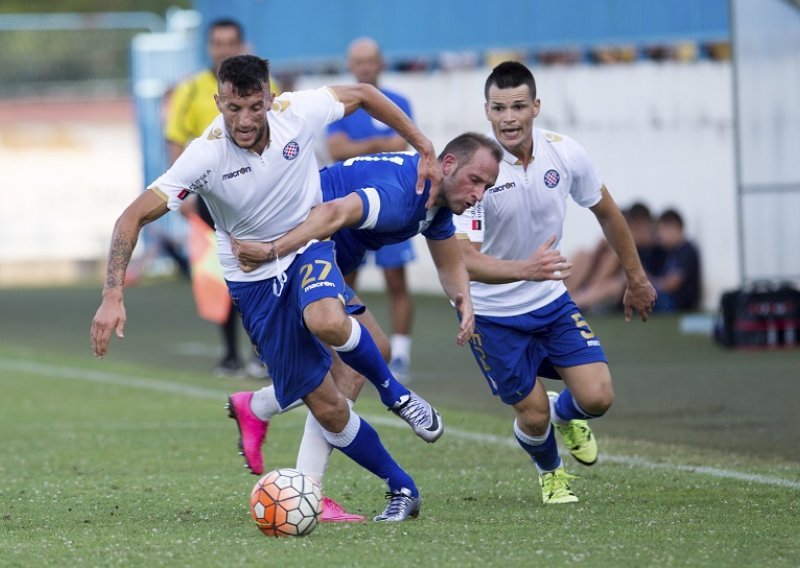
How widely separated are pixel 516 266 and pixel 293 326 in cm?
103

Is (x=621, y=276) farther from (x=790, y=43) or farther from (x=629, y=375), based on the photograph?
(x=629, y=375)

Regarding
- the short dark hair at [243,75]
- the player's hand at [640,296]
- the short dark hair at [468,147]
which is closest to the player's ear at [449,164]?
the short dark hair at [468,147]

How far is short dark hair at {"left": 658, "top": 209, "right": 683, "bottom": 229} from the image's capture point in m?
19.1

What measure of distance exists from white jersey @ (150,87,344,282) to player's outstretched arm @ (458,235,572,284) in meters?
0.78

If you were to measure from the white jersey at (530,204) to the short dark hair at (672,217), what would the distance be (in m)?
11.2

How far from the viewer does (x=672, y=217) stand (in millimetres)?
19109

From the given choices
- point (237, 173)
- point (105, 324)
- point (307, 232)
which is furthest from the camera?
point (307, 232)

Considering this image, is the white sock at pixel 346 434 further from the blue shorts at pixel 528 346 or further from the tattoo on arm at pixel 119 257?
the tattoo on arm at pixel 119 257

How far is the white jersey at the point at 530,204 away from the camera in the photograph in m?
7.89

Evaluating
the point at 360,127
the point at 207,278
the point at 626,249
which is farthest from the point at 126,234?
the point at 207,278

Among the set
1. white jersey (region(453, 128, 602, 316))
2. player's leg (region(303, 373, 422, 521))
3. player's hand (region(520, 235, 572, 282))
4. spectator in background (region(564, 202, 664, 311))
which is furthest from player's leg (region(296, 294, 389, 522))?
spectator in background (region(564, 202, 664, 311))

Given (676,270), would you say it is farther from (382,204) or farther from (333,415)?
(333,415)

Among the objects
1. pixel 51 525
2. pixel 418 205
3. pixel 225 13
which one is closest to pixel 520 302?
pixel 418 205

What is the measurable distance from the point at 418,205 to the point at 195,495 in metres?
1.86
